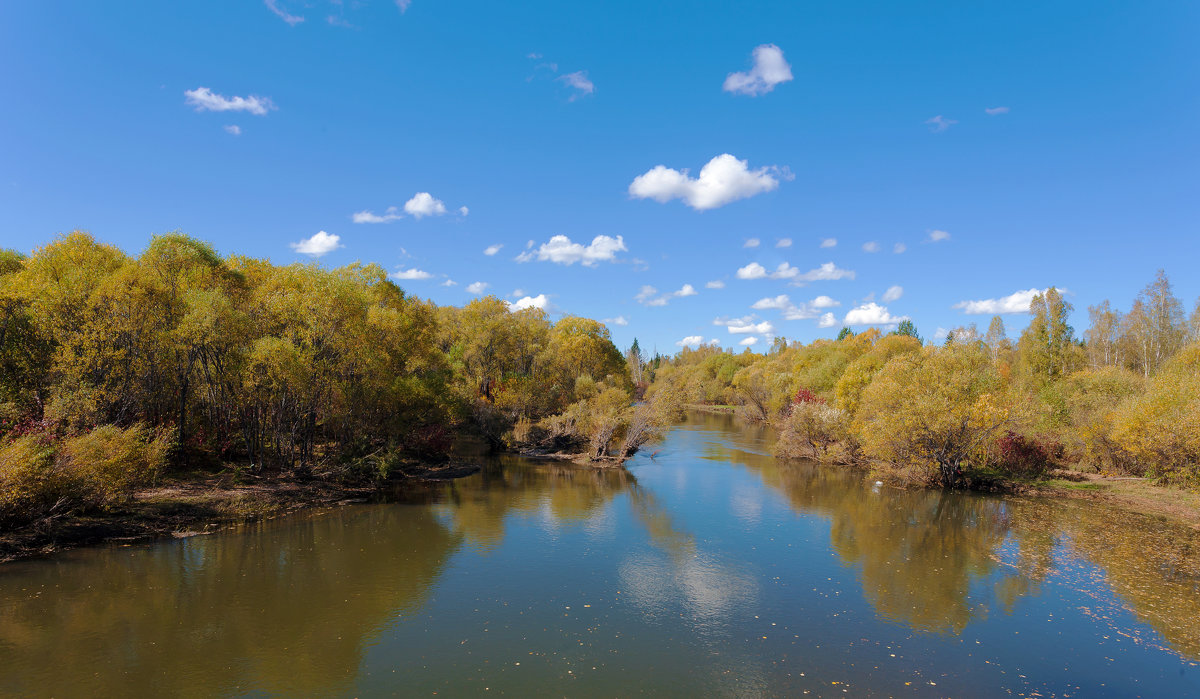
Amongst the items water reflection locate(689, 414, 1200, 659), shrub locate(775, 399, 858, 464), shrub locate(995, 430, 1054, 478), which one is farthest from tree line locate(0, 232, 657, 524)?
shrub locate(995, 430, 1054, 478)

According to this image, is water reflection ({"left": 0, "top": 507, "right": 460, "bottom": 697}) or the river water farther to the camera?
the river water

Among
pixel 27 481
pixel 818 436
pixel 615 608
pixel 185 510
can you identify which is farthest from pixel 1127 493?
pixel 27 481

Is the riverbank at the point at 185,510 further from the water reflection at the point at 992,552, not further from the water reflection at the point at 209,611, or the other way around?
the water reflection at the point at 992,552

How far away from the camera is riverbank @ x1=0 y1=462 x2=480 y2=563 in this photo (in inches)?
852

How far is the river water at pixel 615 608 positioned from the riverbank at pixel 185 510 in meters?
1.31

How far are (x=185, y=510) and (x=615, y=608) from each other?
74.8 feet

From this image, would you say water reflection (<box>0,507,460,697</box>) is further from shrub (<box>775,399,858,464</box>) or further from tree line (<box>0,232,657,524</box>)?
Answer: shrub (<box>775,399,858,464</box>)

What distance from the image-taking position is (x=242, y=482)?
3155cm

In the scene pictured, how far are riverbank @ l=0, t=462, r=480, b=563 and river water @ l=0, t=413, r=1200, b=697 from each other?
1.31 metres

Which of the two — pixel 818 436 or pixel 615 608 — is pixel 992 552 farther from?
pixel 818 436

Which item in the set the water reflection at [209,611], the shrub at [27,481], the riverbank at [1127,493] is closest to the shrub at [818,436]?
the riverbank at [1127,493]

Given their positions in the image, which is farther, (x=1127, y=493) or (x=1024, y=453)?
(x=1024, y=453)

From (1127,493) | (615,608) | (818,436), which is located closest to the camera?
(615,608)

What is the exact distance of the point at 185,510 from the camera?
26719 millimetres
